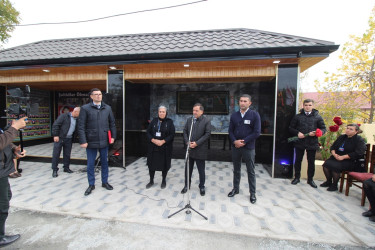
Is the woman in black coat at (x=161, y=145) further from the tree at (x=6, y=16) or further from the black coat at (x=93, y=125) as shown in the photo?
the tree at (x=6, y=16)

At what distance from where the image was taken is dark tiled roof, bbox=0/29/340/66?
4307 mm

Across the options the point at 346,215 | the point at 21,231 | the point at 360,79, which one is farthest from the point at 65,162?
the point at 360,79

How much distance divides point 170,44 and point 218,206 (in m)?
4.31

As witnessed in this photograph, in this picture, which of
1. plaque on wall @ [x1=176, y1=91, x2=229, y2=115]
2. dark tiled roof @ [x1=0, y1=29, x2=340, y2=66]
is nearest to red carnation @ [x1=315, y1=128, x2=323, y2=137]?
dark tiled roof @ [x1=0, y1=29, x2=340, y2=66]

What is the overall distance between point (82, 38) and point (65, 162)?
5.03m

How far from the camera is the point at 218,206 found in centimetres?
323

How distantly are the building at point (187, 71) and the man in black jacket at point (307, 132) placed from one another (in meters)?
0.28

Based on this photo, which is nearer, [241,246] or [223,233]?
[241,246]

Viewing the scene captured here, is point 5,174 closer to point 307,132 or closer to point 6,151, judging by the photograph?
point 6,151

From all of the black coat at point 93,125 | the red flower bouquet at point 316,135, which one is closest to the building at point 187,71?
the red flower bouquet at point 316,135

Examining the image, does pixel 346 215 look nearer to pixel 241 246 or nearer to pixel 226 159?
pixel 241 246

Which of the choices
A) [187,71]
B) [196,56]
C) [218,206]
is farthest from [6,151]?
[187,71]

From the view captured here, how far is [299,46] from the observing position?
3.87 meters

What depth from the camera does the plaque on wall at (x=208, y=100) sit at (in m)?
6.70
